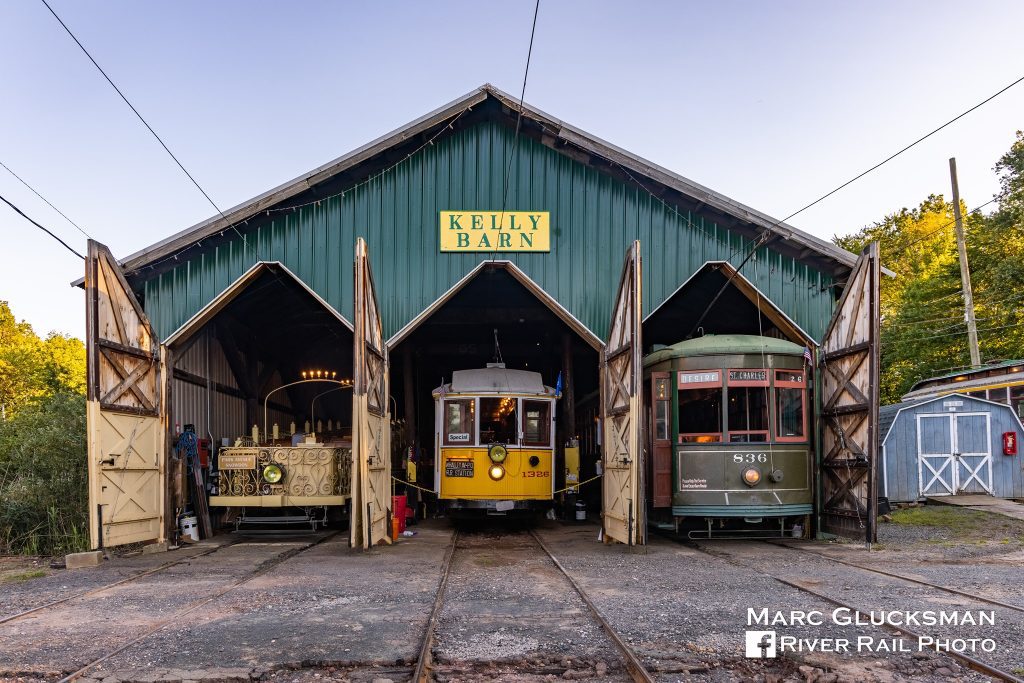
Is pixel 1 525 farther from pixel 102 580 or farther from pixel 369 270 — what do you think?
pixel 369 270

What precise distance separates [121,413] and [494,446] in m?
6.28

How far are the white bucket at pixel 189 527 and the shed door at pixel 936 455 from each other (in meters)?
16.2

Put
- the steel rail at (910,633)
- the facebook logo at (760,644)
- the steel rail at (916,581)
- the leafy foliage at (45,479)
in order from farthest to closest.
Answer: the leafy foliage at (45,479) < the steel rail at (916,581) < the facebook logo at (760,644) < the steel rail at (910,633)

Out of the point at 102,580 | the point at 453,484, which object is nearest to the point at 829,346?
the point at 453,484

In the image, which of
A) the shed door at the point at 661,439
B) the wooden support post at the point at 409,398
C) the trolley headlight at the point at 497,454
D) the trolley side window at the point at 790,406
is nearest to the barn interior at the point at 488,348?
the wooden support post at the point at 409,398

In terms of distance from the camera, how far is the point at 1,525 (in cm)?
1367

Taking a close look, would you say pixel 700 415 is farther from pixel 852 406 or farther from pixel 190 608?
pixel 190 608

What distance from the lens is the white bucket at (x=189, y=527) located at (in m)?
14.3

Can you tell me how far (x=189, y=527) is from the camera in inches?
568

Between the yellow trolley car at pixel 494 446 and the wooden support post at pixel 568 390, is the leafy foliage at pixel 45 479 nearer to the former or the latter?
the yellow trolley car at pixel 494 446

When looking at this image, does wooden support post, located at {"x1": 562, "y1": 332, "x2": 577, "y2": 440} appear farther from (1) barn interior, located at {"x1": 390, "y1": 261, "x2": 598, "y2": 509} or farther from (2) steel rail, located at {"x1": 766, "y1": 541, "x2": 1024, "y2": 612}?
(2) steel rail, located at {"x1": 766, "y1": 541, "x2": 1024, "y2": 612}

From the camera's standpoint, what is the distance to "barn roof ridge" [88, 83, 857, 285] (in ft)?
45.1

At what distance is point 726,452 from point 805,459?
4.41ft

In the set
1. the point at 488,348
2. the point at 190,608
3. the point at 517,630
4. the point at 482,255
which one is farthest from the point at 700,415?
the point at 488,348
